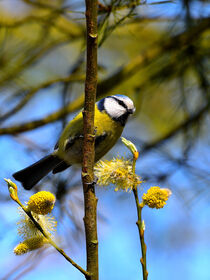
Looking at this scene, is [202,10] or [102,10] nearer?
[102,10]

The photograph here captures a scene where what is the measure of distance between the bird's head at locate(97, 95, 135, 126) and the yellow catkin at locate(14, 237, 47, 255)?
1.11m

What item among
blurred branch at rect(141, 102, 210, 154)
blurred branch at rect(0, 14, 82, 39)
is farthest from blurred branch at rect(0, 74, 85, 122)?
blurred branch at rect(141, 102, 210, 154)

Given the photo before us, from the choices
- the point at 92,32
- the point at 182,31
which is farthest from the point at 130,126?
the point at 92,32

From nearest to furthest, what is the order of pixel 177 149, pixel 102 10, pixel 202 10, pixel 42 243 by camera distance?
pixel 42 243
pixel 102 10
pixel 202 10
pixel 177 149

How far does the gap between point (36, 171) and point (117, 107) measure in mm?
581

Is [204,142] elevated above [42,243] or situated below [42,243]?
above

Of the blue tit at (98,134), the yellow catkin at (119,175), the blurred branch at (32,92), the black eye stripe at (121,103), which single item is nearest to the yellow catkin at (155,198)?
the yellow catkin at (119,175)

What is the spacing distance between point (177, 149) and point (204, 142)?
0.31m

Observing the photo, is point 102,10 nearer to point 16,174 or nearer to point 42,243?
point 16,174

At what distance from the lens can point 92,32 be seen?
98 centimetres

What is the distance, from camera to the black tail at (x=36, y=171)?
2.05 metres

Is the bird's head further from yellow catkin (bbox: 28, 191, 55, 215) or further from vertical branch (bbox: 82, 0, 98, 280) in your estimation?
yellow catkin (bbox: 28, 191, 55, 215)

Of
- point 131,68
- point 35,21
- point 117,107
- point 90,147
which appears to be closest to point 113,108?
point 117,107

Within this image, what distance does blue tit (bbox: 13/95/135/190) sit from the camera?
1970 mm
